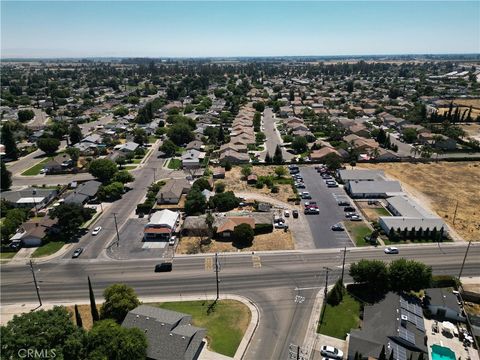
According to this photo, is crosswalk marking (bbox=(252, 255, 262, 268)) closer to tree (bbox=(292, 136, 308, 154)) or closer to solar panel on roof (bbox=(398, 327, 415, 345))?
solar panel on roof (bbox=(398, 327, 415, 345))

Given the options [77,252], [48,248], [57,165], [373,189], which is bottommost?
[48,248]

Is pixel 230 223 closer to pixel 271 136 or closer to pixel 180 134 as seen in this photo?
pixel 180 134

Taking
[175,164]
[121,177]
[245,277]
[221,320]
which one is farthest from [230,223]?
[175,164]

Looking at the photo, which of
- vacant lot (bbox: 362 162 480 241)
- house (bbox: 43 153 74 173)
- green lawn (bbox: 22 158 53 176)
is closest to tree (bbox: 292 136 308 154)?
vacant lot (bbox: 362 162 480 241)

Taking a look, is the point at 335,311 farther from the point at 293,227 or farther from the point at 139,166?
the point at 139,166

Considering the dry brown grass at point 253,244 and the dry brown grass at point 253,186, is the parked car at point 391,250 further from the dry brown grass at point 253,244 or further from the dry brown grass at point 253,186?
the dry brown grass at point 253,186

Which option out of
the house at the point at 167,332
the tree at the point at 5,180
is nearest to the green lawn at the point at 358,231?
the house at the point at 167,332

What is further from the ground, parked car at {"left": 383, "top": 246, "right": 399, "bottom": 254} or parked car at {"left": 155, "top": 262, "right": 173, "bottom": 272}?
parked car at {"left": 383, "top": 246, "right": 399, "bottom": 254}
